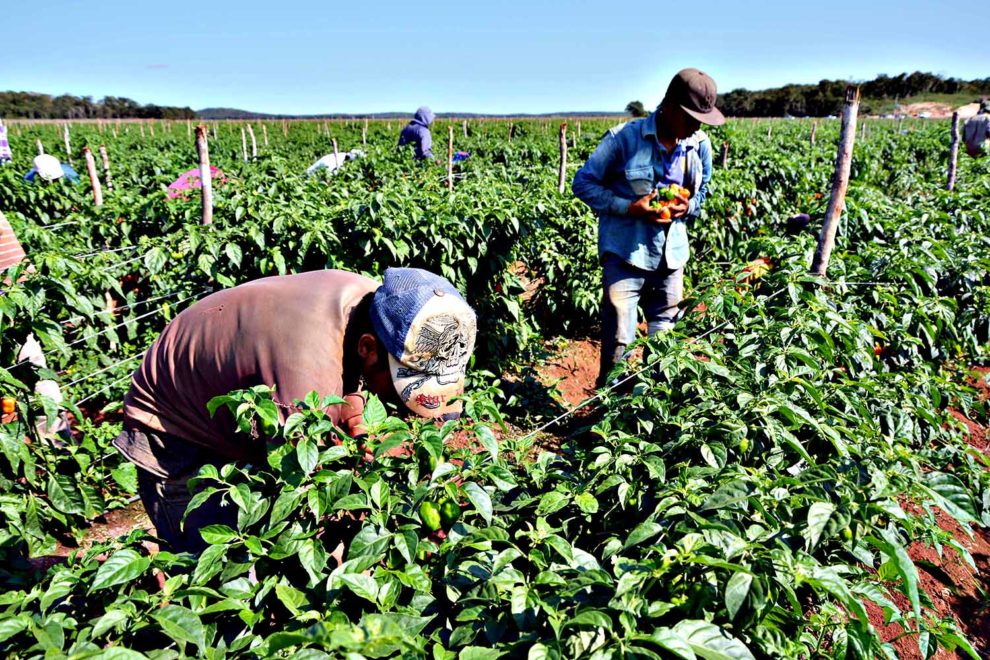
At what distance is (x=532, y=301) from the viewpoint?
6.39 meters

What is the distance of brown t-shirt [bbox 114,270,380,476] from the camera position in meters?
1.82

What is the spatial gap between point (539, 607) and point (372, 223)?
3541mm

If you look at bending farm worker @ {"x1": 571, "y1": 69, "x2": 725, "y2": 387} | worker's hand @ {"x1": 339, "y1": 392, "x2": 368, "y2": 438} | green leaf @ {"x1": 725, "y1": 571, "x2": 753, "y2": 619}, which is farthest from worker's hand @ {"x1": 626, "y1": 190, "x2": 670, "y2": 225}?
green leaf @ {"x1": 725, "y1": 571, "x2": 753, "y2": 619}

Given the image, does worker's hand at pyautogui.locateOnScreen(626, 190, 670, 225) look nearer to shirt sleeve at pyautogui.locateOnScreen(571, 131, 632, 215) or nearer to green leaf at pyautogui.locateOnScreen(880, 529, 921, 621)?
shirt sleeve at pyautogui.locateOnScreen(571, 131, 632, 215)

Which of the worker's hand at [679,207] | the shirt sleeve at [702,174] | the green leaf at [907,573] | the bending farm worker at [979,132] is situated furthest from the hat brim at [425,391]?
the bending farm worker at [979,132]

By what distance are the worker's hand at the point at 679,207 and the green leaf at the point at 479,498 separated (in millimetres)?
3129

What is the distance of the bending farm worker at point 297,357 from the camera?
1.80 meters

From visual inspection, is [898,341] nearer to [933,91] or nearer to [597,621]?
[597,621]

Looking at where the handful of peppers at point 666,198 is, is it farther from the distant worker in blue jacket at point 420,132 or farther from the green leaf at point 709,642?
the distant worker in blue jacket at point 420,132

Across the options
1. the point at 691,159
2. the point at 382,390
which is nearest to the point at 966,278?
the point at 691,159

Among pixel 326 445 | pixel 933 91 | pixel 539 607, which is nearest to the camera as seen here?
pixel 539 607

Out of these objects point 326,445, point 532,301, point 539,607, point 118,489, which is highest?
point 326,445

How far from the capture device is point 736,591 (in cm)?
121

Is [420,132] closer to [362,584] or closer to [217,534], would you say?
[217,534]
